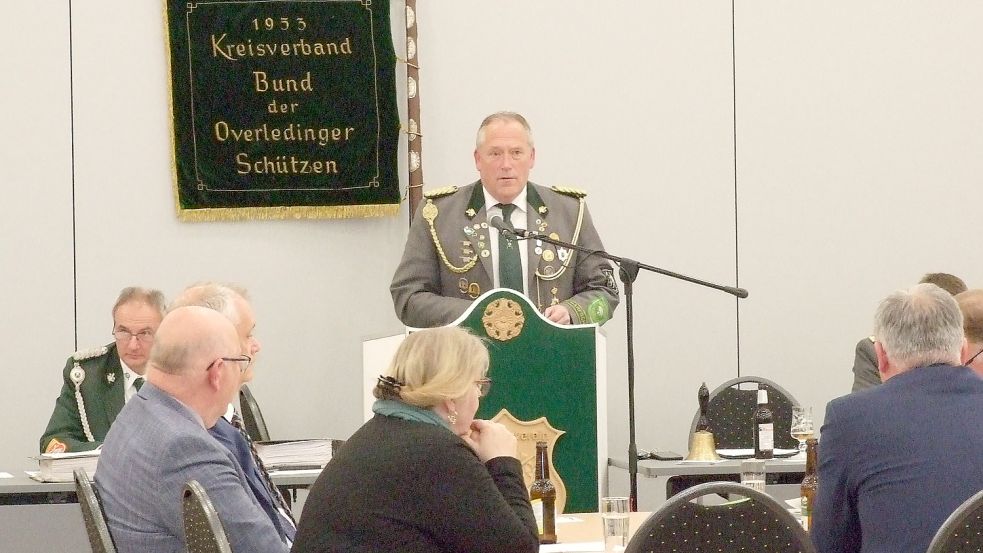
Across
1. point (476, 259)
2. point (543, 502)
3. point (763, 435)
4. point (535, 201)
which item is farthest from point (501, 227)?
point (763, 435)

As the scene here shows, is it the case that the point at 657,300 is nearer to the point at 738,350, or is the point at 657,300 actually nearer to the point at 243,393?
the point at 738,350

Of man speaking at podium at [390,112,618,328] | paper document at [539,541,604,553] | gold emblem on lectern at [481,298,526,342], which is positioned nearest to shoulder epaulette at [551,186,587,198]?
man speaking at podium at [390,112,618,328]

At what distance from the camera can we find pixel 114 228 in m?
6.40

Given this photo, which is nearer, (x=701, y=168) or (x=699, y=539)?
(x=699, y=539)

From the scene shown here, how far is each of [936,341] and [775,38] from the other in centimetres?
391

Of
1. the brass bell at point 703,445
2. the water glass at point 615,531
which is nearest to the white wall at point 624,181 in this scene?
the brass bell at point 703,445

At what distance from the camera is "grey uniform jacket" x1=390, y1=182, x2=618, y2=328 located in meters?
4.79

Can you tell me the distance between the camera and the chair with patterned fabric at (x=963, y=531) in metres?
2.52

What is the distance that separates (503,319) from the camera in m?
4.29

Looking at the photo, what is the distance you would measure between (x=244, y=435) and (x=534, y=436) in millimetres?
1074

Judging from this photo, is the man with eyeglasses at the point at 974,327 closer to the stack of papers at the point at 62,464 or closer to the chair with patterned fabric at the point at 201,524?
the chair with patterned fabric at the point at 201,524

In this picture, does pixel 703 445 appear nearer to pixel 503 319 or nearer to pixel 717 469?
pixel 717 469

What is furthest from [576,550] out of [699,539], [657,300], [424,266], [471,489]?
[657,300]

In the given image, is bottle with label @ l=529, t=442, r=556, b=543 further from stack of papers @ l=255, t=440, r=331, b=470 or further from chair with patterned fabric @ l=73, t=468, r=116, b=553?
stack of papers @ l=255, t=440, r=331, b=470
